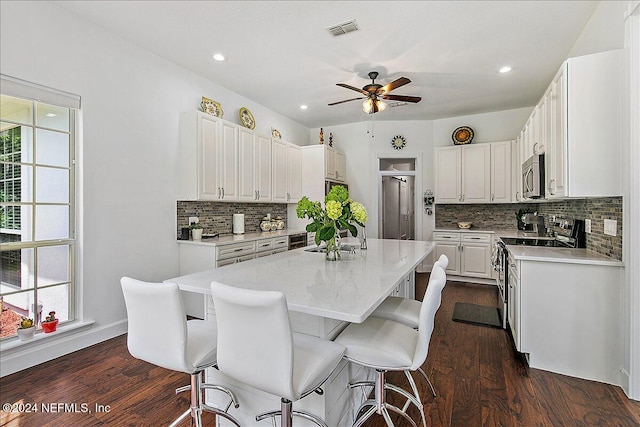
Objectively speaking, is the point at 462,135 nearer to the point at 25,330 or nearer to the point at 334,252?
the point at 334,252

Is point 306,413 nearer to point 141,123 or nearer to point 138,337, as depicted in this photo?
point 138,337

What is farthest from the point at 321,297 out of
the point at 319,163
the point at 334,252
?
the point at 319,163

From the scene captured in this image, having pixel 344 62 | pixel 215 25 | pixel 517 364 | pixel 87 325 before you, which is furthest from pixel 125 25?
pixel 517 364

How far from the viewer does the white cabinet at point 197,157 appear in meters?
3.58

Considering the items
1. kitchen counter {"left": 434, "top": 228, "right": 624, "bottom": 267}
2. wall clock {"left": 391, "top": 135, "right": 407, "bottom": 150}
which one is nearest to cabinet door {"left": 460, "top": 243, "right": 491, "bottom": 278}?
wall clock {"left": 391, "top": 135, "right": 407, "bottom": 150}

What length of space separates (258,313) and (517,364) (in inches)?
94.3

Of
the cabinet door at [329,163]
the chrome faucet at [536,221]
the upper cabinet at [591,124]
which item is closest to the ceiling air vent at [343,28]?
the upper cabinet at [591,124]

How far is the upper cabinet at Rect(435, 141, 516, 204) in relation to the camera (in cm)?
511

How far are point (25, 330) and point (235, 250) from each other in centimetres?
185

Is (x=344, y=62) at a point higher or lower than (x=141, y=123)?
higher

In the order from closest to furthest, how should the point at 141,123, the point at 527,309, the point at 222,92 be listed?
the point at 527,309 → the point at 141,123 → the point at 222,92

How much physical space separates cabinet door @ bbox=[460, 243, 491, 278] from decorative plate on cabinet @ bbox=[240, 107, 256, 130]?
3899 mm

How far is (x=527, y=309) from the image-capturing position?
2475mm

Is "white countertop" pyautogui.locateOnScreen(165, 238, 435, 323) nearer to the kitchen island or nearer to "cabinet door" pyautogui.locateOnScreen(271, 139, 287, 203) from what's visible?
the kitchen island
